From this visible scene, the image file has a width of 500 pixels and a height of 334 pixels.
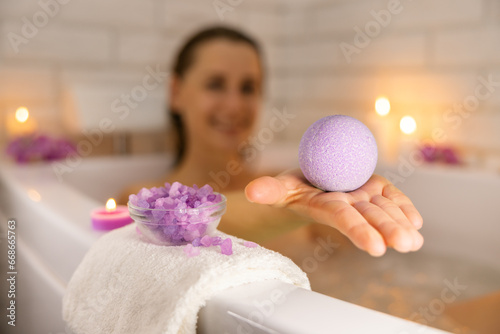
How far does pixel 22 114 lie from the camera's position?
160cm

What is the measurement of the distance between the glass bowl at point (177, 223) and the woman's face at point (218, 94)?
105 cm

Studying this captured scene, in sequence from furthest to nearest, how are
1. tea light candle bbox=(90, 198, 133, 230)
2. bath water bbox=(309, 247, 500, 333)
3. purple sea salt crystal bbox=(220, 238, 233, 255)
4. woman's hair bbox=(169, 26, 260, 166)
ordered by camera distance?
woman's hair bbox=(169, 26, 260, 166)
bath water bbox=(309, 247, 500, 333)
tea light candle bbox=(90, 198, 133, 230)
purple sea salt crystal bbox=(220, 238, 233, 255)

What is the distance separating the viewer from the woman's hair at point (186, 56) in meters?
1.70

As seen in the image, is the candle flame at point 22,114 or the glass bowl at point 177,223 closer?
the glass bowl at point 177,223

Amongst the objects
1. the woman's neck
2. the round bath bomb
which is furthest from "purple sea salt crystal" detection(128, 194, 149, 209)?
the woman's neck

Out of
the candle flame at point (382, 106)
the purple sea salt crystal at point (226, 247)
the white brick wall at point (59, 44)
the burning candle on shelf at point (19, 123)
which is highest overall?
the white brick wall at point (59, 44)

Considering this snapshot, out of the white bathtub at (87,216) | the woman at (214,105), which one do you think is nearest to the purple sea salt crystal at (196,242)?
the white bathtub at (87,216)

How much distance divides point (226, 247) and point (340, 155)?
18 centimetres

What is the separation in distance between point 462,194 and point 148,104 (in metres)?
1.13

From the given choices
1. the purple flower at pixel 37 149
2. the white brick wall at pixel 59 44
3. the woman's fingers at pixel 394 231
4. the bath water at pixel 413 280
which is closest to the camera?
the woman's fingers at pixel 394 231

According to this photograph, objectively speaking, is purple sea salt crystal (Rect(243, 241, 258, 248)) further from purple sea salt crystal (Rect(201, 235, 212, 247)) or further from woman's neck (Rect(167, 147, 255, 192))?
woman's neck (Rect(167, 147, 255, 192))

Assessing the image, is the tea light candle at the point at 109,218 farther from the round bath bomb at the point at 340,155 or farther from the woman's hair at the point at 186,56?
the woman's hair at the point at 186,56

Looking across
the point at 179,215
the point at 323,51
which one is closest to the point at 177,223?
the point at 179,215

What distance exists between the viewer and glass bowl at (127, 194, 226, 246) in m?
0.59
